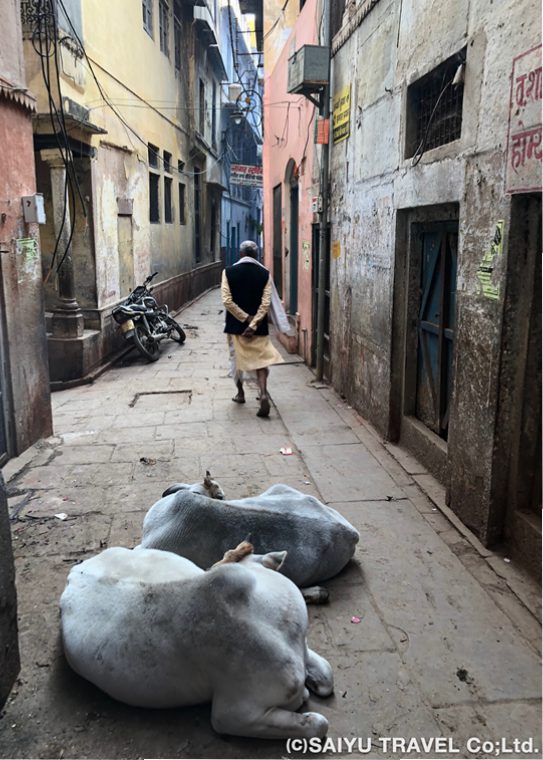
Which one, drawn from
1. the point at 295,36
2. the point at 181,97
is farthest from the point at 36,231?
the point at 181,97

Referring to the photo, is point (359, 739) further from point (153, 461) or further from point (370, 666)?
point (153, 461)

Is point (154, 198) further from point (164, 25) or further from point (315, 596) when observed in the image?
point (315, 596)

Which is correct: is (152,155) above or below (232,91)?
below

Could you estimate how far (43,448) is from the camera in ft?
19.2

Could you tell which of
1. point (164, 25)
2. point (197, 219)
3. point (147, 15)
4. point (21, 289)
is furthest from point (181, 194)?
point (21, 289)

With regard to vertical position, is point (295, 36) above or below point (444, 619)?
above

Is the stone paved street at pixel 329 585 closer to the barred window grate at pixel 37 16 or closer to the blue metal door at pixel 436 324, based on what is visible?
the blue metal door at pixel 436 324

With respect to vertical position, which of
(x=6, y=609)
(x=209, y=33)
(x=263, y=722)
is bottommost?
(x=263, y=722)

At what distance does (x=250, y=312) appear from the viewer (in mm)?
7008

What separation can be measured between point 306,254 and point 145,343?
2.93 metres

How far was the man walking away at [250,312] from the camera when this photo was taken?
22.7 feet

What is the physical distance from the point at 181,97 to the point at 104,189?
8535mm

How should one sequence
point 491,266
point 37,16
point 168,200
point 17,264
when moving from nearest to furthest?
point 491,266 → point 17,264 → point 37,16 → point 168,200

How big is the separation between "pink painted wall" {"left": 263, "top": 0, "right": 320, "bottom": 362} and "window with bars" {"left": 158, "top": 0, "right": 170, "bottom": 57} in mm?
2650
